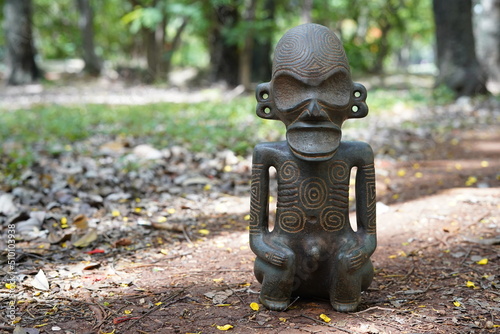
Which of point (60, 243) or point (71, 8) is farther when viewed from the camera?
point (71, 8)

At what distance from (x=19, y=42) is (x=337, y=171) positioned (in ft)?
50.4

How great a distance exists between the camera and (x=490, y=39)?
43.2ft

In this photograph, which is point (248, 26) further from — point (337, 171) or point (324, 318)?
point (324, 318)

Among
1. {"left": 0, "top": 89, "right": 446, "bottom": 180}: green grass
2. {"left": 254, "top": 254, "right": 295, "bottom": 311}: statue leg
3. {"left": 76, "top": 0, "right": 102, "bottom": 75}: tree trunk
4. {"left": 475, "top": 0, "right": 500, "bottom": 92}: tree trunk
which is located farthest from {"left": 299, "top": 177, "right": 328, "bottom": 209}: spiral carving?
{"left": 76, "top": 0, "right": 102, "bottom": 75}: tree trunk

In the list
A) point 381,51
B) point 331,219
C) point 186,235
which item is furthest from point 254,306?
point 381,51

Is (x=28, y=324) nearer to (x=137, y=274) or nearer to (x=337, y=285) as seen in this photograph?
(x=137, y=274)

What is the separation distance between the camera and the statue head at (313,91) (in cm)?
279

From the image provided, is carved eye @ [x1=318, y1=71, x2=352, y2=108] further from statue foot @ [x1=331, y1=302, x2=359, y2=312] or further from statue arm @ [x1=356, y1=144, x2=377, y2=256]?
statue foot @ [x1=331, y1=302, x2=359, y2=312]

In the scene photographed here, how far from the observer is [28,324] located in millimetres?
2670

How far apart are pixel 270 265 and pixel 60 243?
1.86 metres

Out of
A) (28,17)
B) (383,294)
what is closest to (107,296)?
(383,294)

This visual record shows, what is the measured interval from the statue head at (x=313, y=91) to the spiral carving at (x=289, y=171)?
0.08 m

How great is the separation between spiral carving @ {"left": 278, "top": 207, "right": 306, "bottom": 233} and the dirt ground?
476 millimetres

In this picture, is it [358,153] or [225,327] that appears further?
[358,153]
